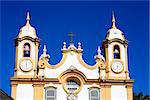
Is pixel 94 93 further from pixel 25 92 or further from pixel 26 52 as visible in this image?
pixel 26 52

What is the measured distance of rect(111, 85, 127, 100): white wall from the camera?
111 ft

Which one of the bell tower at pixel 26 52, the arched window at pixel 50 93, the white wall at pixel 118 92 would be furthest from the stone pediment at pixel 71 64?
the white wall at pixel 118 92

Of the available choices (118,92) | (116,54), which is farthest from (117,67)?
(118,92)

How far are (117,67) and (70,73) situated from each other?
364 centimetres

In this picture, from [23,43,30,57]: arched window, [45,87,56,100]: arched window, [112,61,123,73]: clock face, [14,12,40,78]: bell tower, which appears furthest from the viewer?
[23,43,30,57]: arched window

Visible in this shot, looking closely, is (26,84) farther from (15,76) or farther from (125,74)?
(125,74)

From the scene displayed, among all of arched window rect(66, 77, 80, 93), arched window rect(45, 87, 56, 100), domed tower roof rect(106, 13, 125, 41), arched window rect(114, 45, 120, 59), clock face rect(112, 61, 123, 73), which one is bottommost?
arched window rect(45, 87, 56, 100)

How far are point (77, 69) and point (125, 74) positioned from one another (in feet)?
11.8

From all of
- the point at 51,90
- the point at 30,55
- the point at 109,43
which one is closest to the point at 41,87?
the point at 51,90

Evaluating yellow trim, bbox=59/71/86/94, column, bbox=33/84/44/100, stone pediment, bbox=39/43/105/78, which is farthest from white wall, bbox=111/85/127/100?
column, bbox=33/84/44/100

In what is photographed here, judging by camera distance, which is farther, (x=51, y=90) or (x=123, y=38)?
(x=123, y=38)

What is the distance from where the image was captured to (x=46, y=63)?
3447 centimetres

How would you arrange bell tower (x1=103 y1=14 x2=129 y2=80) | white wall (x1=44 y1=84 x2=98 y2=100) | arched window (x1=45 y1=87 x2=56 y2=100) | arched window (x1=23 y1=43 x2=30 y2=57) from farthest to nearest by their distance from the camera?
1. arched window (x1=23 y1=43 x2=30 y2=57)
2. bell tower (x1=103 y1=14 x2=129 y2=80)
3. white wall (x1=44 y1=84 x2=98 y2=100)
4. arched window (x1=45 y1=87 x2=56 y2=100)

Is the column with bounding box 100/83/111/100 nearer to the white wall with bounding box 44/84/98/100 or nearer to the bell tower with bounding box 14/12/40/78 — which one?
the white wall with bounding box 44/84/98/100
